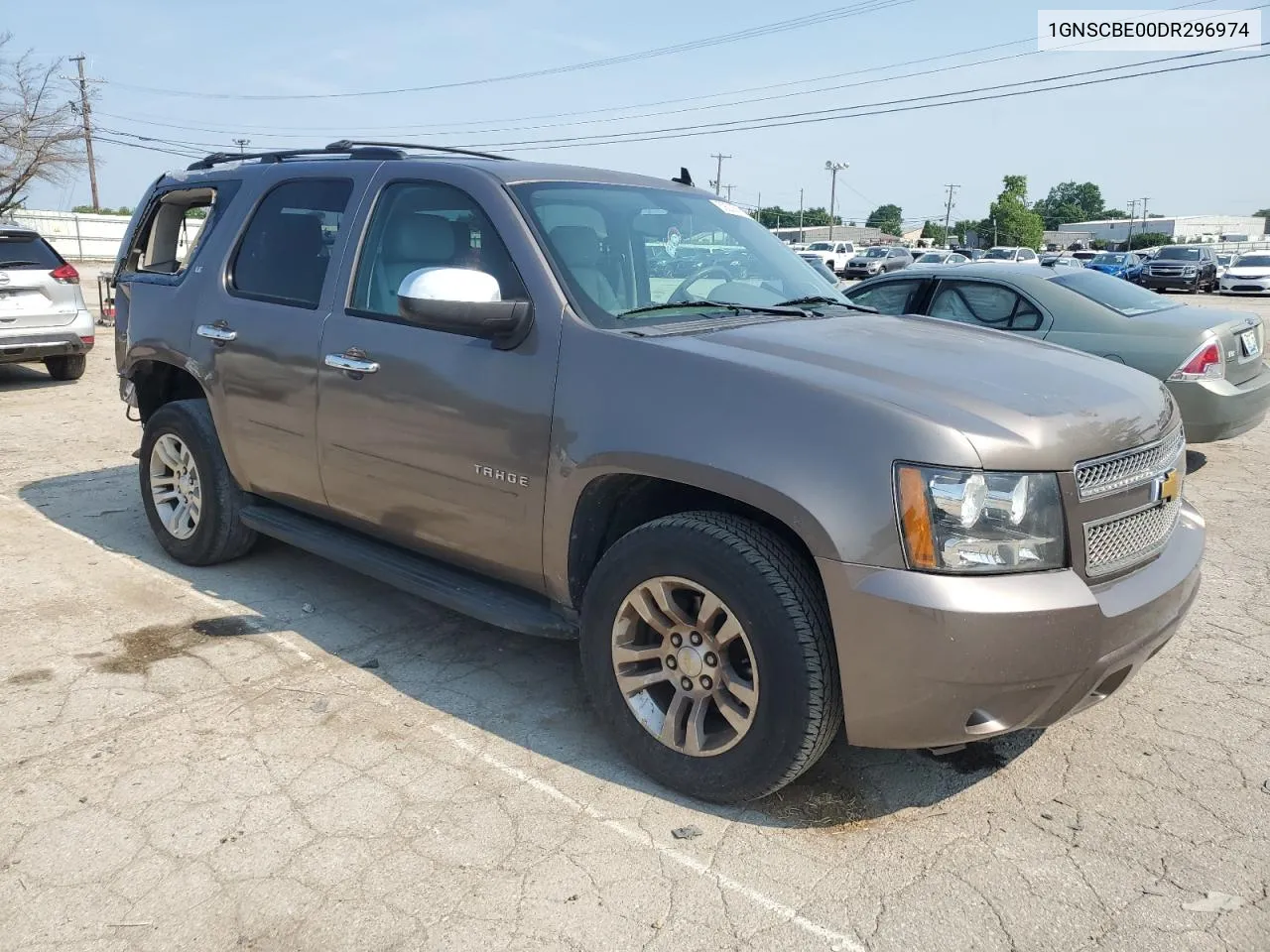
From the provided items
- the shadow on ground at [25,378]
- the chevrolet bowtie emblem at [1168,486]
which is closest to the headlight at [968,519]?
the chevrolet bowtie emblem at [1168,486]

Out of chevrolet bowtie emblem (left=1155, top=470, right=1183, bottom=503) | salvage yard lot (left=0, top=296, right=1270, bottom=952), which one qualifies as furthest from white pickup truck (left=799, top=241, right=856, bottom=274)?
chevrolet bowtie emblem (left=1155, top=470, right=1183, bottom=503)

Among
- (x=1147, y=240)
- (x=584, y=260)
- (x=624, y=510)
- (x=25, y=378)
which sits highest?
(x=1147, y=240)

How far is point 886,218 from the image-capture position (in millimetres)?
144375

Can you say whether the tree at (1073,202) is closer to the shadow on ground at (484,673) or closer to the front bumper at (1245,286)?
the front bumper at (1245,286)

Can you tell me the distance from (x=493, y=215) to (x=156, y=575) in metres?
2.69

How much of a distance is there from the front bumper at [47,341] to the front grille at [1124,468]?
1042 centimetres

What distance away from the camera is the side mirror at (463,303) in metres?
3.23

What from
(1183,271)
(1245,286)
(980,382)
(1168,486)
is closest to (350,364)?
(980,382)

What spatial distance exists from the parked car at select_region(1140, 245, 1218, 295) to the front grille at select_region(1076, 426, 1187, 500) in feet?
122

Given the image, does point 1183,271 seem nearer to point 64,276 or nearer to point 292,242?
point 64,276

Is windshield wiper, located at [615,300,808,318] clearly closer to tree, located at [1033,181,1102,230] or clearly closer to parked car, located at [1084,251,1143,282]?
parked car, located at [1084,251,1143,282]

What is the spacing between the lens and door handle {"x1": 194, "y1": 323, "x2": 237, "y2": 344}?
14.6ft

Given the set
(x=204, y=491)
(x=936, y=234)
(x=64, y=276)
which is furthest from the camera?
(x=936, y=234)

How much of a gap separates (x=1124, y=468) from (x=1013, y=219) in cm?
8591
